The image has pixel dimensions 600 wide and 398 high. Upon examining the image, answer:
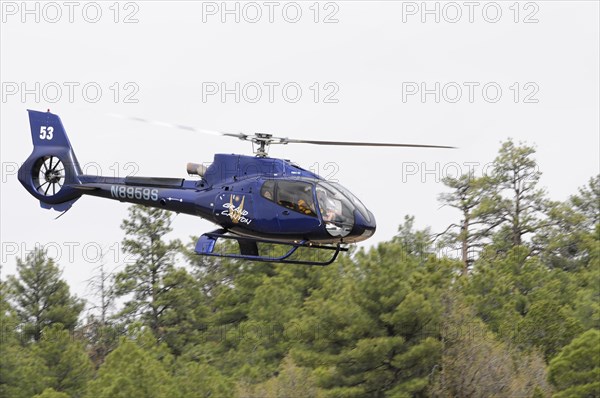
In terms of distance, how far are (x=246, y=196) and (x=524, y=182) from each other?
4477 centimetres

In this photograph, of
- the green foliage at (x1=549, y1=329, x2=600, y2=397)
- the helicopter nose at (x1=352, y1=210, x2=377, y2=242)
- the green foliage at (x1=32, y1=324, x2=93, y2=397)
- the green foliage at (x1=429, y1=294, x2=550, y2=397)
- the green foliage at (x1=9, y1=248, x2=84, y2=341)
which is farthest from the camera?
the green foliage at (x1=9, y1=248, x2=84, y2=341)

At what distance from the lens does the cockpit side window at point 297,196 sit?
27.3 metres

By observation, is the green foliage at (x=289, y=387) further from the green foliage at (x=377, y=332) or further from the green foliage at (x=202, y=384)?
the green foliage at (x=202, y=384)

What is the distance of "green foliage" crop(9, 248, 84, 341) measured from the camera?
61.7 m

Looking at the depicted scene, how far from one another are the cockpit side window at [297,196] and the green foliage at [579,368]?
16.7 metres

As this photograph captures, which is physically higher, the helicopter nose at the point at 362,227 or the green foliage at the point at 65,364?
the helicopter nose at the point at 362,227

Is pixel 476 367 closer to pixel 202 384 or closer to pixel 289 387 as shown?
pixel 289 387

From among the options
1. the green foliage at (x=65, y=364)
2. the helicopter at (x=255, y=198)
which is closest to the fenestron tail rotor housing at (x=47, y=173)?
the helicopter at (x=255, y=198)

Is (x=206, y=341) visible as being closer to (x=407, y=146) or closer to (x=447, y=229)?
(x=447, y=229)

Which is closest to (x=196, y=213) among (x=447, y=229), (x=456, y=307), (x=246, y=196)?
(x=246, y=196)

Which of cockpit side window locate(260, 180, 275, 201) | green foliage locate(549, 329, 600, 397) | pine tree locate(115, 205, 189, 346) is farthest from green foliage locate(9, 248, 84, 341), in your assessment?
cockpit side window locate(260, 180, 275, 201)

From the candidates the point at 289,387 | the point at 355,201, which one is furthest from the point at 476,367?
the point at 355,201

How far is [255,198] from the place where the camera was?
1107 inches

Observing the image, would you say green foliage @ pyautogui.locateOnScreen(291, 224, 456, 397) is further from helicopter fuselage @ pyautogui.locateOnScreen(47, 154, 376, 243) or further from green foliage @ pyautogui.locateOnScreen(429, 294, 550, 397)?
helicopter fuselage @ pyautogui.locateOnScreen(47, 154, 376, 243)
